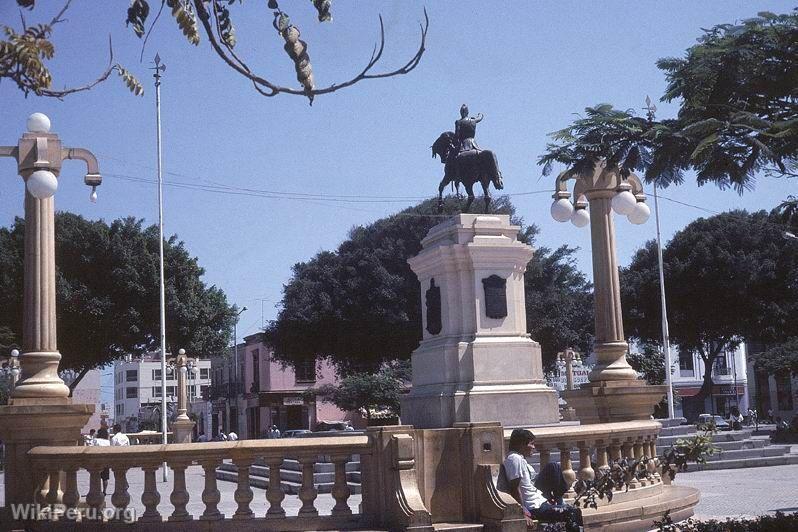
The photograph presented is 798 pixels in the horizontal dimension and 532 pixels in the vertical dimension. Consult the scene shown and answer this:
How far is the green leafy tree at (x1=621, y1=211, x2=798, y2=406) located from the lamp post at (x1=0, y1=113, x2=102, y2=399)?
45.3 m

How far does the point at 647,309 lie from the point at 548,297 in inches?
387

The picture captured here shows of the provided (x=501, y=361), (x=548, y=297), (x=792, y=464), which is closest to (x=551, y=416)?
(x=501, y=361)

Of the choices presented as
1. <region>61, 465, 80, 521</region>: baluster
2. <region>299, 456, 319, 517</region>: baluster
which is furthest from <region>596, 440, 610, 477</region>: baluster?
<region>61, 465, 80, 521</region>: baluster

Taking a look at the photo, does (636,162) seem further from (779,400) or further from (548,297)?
(779,400)

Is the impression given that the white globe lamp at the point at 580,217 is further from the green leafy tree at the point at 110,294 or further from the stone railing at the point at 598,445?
the green leafy tree at the point at 110,294

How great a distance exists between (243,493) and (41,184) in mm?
4803

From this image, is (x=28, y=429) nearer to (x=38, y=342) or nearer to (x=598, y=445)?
(x=38, y=342)

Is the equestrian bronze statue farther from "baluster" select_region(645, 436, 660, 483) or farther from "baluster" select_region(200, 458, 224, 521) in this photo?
"baluster" select_region(200, 458, 224, 521)

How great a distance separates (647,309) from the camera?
56.1 m

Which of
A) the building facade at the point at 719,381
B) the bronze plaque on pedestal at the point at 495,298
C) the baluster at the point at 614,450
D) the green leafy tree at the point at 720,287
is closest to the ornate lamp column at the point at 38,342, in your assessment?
the baluster at the point at 614,450

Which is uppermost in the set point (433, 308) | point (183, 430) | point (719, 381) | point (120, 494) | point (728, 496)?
point (433, 308)

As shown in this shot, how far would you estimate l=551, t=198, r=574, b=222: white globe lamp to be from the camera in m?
16.3

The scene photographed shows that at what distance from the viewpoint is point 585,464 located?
10.9 meters

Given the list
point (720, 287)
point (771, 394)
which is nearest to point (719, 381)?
point (771, 394)
